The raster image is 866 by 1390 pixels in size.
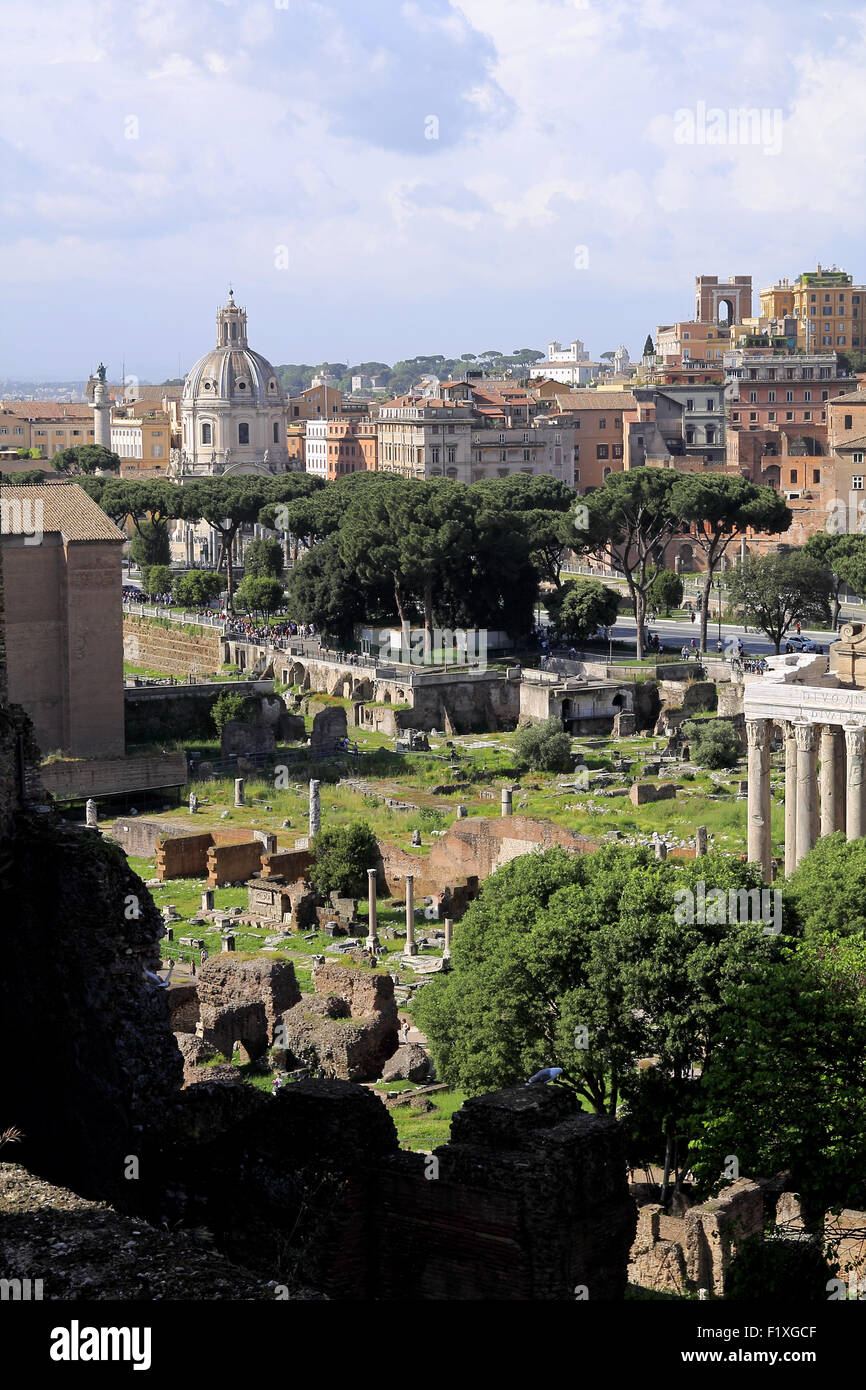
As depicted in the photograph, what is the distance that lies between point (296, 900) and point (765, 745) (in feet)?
27.3

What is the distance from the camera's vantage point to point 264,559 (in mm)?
75375

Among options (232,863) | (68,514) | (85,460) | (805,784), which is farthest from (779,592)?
(85,460)

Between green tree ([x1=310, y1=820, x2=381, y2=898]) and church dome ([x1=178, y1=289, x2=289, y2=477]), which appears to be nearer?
green tree ([x1=310, y1=820, x2=381, y2=898])

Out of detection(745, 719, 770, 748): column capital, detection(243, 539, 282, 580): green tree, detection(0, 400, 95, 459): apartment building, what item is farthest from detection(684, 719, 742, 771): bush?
detection(0, 400, 95, 459): apartment building

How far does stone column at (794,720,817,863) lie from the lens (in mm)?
31203

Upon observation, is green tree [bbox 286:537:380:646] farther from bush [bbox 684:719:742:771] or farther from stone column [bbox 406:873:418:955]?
stone column [bbox 406:873:418:955]

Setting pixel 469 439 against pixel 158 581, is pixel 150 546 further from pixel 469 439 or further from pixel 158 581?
pixel 469 439

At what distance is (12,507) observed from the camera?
49.9m

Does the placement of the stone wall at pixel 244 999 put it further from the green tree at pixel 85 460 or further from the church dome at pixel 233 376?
the church dome at pixel 233 376

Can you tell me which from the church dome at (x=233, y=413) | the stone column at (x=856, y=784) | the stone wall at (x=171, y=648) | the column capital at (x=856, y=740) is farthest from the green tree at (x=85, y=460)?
the stone column at (x=856, y=784)

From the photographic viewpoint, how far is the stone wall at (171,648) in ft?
221

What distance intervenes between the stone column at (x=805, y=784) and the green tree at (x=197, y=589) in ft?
154

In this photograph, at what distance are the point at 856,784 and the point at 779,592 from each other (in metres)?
28.9

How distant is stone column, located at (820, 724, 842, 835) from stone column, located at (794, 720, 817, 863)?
0.16 meters
